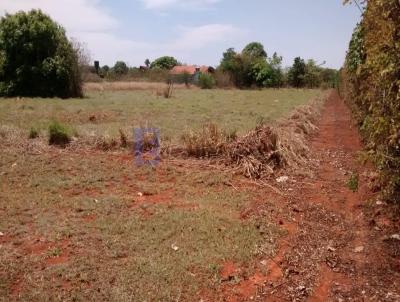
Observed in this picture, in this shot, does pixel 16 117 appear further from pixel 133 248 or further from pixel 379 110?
pixel 379 110

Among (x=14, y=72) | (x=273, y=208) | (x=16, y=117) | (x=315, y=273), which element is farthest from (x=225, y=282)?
(x=14, y=72)

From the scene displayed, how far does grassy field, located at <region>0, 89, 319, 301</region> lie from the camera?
3738mm

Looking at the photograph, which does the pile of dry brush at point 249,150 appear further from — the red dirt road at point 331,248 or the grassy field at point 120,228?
the red dirt road at point 331,248

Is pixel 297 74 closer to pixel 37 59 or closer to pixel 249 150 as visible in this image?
pixel 37 59

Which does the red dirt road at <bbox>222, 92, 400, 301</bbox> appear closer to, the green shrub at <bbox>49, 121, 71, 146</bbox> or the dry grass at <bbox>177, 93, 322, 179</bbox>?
the dry grass at <bbox>177, 93, 322, 179</bbox>

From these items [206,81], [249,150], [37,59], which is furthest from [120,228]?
[206,81]

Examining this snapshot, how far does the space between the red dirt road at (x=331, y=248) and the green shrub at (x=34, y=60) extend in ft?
66.4

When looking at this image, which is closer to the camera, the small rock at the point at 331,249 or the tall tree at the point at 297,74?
the small rock at the point at 331,249

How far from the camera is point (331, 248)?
4.61 metres

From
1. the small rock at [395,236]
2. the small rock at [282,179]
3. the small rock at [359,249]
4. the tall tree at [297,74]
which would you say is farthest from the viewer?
the tall tree at [297,74]

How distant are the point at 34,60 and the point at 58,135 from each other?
17667 mm

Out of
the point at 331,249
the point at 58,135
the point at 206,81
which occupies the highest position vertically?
the point at 206,81

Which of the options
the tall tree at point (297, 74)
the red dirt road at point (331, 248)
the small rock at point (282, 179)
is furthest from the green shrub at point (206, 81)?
the small rock at point (282, 179)

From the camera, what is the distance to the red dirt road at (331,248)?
3.77 m
